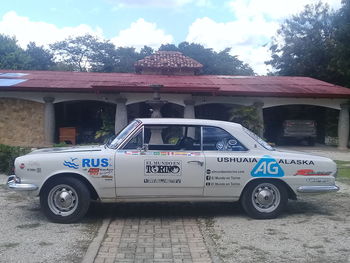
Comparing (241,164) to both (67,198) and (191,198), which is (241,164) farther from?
(67,198)

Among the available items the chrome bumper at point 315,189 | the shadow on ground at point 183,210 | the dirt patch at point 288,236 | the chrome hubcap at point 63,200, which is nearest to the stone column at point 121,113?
the shadow on ground at point 183,210

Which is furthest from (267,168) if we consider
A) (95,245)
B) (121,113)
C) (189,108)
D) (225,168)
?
(121,113)

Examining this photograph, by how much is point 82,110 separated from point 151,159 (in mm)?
16968

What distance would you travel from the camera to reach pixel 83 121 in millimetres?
22938

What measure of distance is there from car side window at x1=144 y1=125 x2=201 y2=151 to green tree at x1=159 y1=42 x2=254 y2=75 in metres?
38.2

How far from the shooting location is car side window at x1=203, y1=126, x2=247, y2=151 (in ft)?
22.4

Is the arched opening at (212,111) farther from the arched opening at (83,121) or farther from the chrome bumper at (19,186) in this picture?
the chrome bumper at (19,186)

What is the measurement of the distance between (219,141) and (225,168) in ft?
1.48

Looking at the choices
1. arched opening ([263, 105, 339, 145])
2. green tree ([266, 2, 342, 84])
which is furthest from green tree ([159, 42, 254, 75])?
arched opening ([263, 105, 339, 145])

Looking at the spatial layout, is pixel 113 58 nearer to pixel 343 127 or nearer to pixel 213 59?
pixel 213 59

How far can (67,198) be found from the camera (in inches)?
255

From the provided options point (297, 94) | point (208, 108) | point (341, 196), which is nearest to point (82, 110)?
point (208, 108)

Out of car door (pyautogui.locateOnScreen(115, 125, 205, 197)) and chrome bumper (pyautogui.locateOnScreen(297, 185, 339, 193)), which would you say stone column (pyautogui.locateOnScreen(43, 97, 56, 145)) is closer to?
car door (pyautogui.locateOnScreen(115, 125, 205, 197))

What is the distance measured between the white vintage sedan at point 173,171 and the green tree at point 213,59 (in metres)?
38.3
